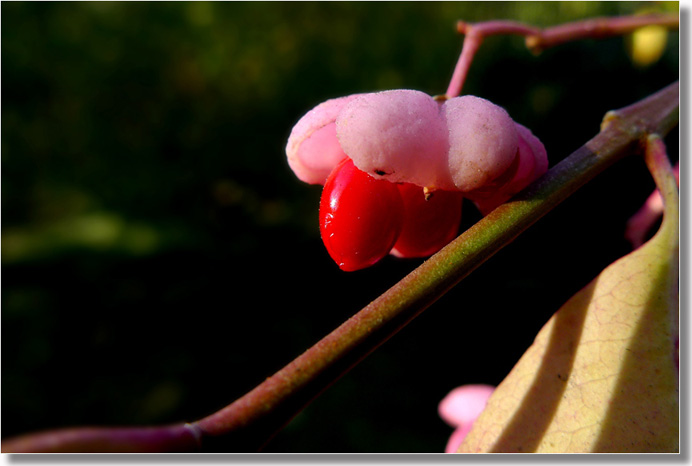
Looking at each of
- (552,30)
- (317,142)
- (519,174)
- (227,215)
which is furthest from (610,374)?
(227,215)

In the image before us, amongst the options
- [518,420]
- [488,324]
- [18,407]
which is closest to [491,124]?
[518,420]

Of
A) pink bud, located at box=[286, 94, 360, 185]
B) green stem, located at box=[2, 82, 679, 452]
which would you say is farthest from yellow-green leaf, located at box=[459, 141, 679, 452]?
pink bud, located at box=[286, 94, 360, 185]

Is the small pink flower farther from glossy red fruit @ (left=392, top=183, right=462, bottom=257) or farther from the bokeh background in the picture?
the bokeh background

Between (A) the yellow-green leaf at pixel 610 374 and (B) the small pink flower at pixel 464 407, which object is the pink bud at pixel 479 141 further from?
(B) the small pink flower at pixel 464 407

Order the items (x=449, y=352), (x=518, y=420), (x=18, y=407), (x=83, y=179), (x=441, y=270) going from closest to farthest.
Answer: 1. (x=441, y=270)
2. (x=518, y=420)
3. (x=18, y=407)
4. (x=83, y=179)
5. (x=449, y=352)

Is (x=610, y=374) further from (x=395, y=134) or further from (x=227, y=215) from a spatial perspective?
(x=227, y=215)

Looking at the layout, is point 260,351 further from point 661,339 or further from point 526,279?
point 661,339
